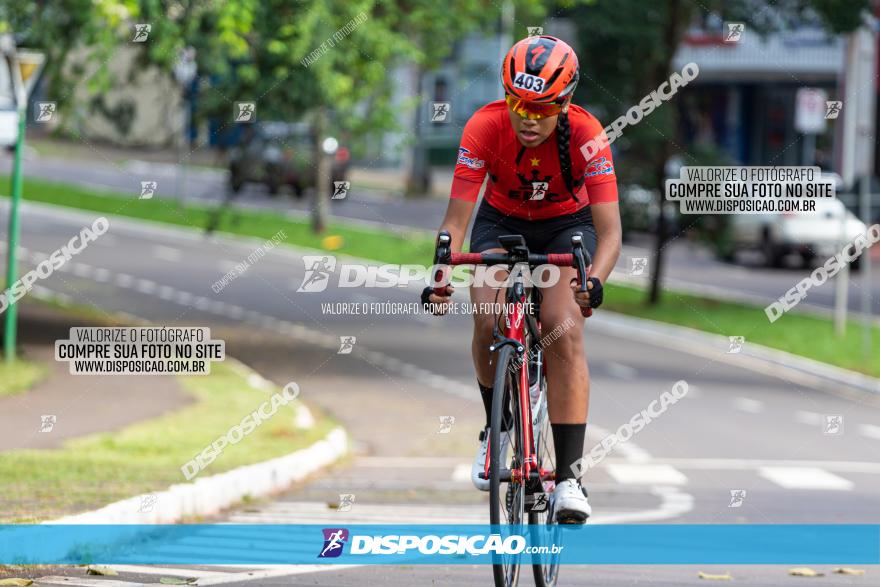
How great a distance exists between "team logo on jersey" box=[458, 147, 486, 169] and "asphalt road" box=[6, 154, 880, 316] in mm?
14889

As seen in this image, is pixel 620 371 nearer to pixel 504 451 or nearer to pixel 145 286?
pixel 145 286

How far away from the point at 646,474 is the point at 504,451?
280 inches

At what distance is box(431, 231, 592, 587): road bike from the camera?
6.23m

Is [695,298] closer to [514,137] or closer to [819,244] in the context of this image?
[819,244]

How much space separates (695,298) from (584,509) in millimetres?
22802

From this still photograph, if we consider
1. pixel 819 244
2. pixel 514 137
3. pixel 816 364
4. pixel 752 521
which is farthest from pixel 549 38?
pixel 819 244

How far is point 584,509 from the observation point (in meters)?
6.45

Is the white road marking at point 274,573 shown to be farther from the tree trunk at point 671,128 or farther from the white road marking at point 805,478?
the tree trunk at point 671,128

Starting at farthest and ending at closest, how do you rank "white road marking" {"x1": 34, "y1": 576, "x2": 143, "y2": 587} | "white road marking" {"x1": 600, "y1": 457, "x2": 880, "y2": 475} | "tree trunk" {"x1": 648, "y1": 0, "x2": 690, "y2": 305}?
"tree trunk" {"x1": 648, "y1": 0, "x2": 690, "y2": 305}, "white road marking" {"x1": 600, "y1": 457, "x2": 880, "y2": 475}, "white road marking" {"x1": 34, "y1": 576, "x2": 143, "y2": 587}

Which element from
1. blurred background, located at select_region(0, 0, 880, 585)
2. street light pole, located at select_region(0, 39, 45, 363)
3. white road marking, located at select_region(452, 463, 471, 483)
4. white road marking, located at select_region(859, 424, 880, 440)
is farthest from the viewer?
street light pole, located at select_region(0, 39, 45, 363)

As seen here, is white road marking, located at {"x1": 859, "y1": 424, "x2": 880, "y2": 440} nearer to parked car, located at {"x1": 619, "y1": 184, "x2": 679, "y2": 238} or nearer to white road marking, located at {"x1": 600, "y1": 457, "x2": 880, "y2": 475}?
white road marking, located at {"x1": 600, "y1": 457, "x2": 880, "y2": 475}

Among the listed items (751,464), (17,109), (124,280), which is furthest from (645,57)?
(751,464)

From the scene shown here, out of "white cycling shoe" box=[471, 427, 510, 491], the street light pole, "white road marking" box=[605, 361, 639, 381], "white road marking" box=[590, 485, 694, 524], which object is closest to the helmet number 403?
"white cycling shoe" box=[471, 427, 510, 491]

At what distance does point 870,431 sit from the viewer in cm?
1706
